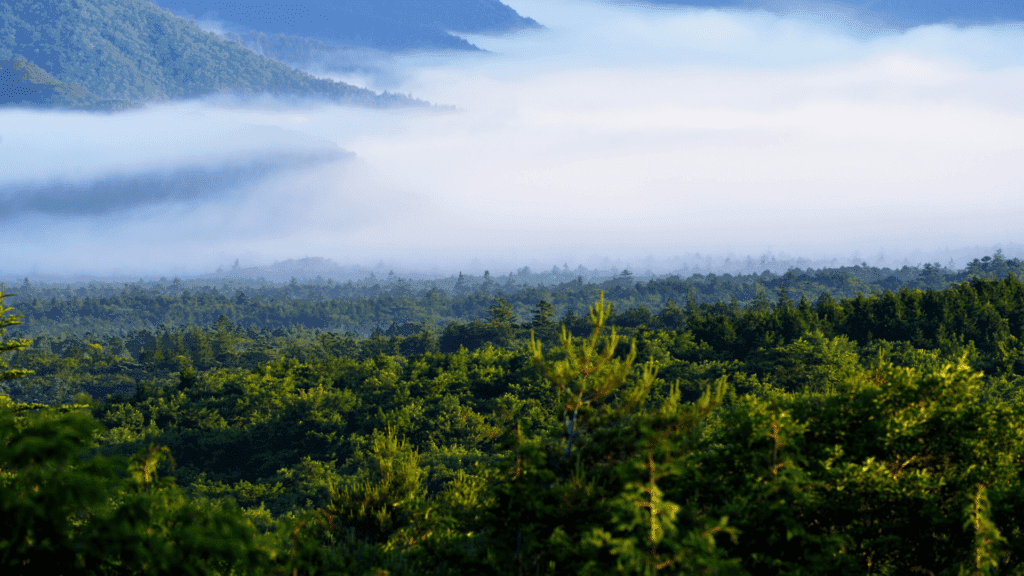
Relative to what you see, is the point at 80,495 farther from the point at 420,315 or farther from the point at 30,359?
the point at 420,315

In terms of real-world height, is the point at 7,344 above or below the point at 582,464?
above

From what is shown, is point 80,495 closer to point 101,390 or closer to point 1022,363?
point 1022,363

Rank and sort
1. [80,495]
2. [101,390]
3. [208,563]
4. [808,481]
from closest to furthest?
1. [80,495]
2. [208,563]
3. [808,481]
4. [101,390]

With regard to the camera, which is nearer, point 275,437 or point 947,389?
point 947,389

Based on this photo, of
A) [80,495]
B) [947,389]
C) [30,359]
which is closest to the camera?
[80,495]

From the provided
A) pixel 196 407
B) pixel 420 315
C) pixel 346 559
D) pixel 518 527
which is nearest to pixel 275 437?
pixel 196 407

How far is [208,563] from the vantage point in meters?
7.57

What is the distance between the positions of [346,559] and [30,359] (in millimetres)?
98834

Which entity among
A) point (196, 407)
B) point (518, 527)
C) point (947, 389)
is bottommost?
point (196, 407)

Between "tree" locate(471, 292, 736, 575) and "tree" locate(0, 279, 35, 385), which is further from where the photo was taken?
"tree" locate(0, 279, 35, 385)

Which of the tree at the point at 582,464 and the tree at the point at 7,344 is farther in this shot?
the tree at the point at 7,344

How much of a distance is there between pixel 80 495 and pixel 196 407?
4837cm

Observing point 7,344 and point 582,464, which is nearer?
point 582,464

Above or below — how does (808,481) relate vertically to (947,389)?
below
